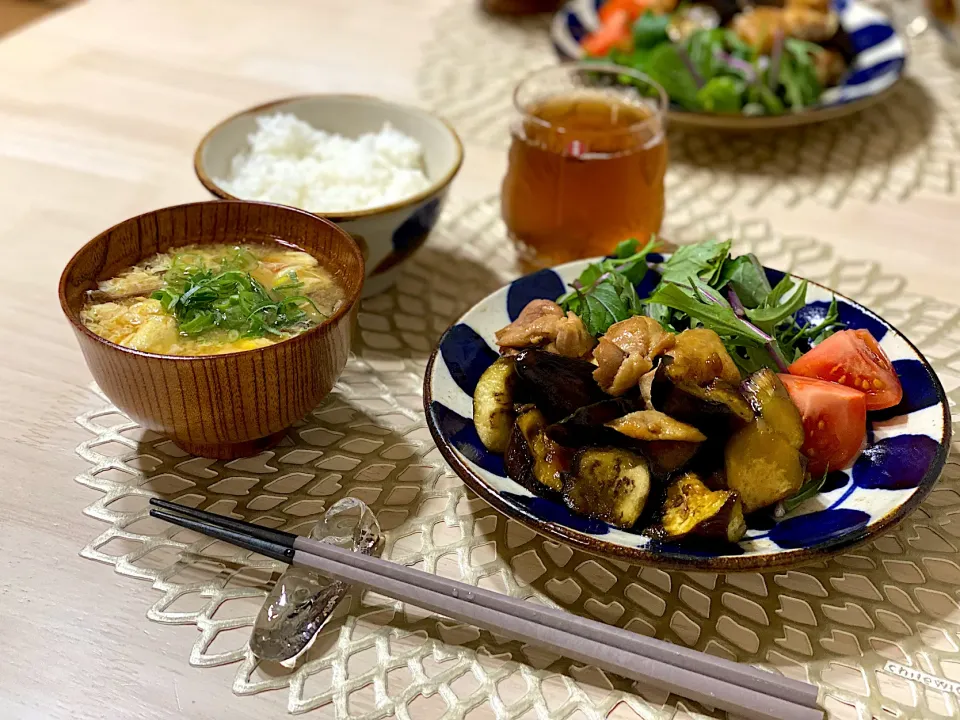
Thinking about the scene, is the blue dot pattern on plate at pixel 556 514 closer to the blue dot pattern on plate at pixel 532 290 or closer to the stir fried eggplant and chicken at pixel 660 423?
the stir fried eggplant and chicken at pixel 660 423

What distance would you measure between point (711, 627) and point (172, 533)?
31.4 inches

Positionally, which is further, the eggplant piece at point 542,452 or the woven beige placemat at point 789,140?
the woven beige placemat at point 789,140

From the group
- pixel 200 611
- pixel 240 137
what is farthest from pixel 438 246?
pixel 200 611

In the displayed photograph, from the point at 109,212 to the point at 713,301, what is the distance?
1454mm

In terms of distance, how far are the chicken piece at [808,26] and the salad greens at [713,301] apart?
1291 mm

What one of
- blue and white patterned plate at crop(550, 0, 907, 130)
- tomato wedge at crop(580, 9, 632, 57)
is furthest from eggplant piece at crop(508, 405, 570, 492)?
tomato wedge at crop(580, 9, 632, 57)

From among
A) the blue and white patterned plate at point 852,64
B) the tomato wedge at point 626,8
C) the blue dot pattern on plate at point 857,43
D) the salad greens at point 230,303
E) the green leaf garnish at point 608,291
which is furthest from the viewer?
the tomato wedge at point 626,8

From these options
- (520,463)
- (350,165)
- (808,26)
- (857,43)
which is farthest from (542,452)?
(857,43)

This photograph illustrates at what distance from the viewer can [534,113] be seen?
6.40 ft

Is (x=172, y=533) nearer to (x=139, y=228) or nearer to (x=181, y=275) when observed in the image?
(x=181, y=275)

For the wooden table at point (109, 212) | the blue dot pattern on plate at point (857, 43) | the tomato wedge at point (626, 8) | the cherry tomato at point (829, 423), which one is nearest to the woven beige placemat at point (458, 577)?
the wooden table at point (109, 212)

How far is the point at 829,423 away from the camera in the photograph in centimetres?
128

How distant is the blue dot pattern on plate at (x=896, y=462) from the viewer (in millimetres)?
1225

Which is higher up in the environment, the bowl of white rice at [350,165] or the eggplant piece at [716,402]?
the eggplant piece at [716,402]
